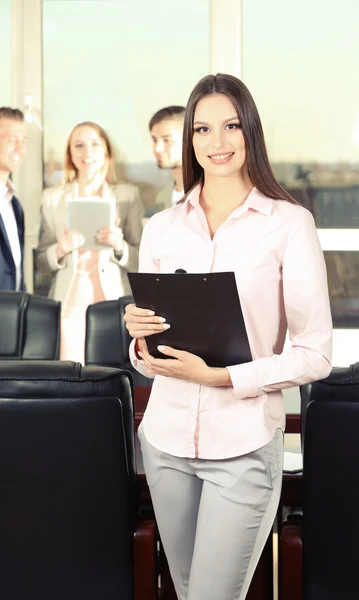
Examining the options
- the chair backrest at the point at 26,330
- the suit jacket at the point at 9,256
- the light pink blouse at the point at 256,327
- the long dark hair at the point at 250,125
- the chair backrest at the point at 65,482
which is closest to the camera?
the chair backrest at the point at 65,482

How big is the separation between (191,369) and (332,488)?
341 mm

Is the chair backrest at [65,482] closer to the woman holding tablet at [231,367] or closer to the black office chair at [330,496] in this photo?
the woman holding tablet at [231,367]

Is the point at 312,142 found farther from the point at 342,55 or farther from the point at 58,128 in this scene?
the point at 58,128

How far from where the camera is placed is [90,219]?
5.13 m

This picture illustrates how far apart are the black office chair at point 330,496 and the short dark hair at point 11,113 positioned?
3806mm

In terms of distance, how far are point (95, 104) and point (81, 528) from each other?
3793 mm

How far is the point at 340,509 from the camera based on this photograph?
163 cm

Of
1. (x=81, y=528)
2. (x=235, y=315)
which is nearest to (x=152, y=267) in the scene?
(x=235, y=315)

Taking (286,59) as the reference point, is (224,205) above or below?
below

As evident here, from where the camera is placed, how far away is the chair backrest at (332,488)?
1562 mm

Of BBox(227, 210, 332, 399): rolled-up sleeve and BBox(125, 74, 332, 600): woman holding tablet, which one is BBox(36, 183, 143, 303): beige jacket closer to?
BBox(125, 74, 332, 600): woman holding tablet

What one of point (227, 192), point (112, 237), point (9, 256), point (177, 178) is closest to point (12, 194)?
point (9, 256)

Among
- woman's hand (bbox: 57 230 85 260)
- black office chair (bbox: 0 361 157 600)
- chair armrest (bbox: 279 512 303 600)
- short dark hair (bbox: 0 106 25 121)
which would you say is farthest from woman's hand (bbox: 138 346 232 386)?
short dark hair (bbox: 0 106 25 121)

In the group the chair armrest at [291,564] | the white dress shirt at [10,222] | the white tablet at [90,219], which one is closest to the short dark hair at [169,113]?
the white tablet at [90,219]
